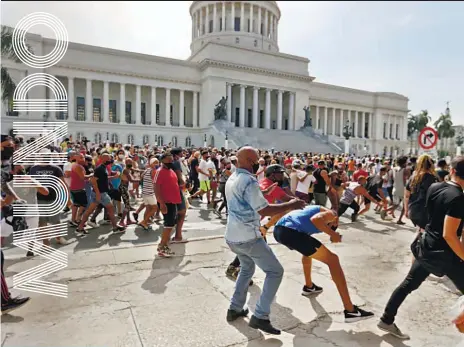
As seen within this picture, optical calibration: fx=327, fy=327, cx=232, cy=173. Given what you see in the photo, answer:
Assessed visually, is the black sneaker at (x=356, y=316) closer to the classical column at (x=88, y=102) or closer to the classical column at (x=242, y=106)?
the classical column at (x=88, y=102)

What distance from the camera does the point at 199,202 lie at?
41.9 ft

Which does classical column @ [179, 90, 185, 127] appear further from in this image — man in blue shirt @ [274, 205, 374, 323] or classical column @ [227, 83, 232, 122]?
man in blue shirt @ [274, 205, 374, 323]

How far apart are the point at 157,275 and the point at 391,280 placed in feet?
12.0

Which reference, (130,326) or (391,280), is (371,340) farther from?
(130,326)

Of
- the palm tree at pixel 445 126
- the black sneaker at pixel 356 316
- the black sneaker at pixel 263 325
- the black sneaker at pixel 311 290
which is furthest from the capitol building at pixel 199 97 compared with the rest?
the black sneaker at pixel 263 325

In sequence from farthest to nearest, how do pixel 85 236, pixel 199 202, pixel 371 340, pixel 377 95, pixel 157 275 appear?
pixel 377 95 → pixel 199 202 → pixel 85 236 → pixel 157 275 → pixel 371 340

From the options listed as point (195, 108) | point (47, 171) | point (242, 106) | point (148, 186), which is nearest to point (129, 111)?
point (195, 108)

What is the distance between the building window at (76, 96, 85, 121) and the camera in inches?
1708

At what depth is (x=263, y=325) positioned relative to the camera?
338cm

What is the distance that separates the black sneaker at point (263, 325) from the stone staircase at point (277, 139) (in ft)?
119

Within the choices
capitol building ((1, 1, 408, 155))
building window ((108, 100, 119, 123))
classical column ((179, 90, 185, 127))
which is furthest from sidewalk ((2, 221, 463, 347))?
classical column ((179, 90, 185, 127))

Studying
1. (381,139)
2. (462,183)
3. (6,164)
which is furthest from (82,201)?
(381,139)

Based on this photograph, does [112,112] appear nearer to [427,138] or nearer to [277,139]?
[277,139]

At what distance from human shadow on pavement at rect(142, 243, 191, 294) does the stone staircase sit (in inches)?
1339
